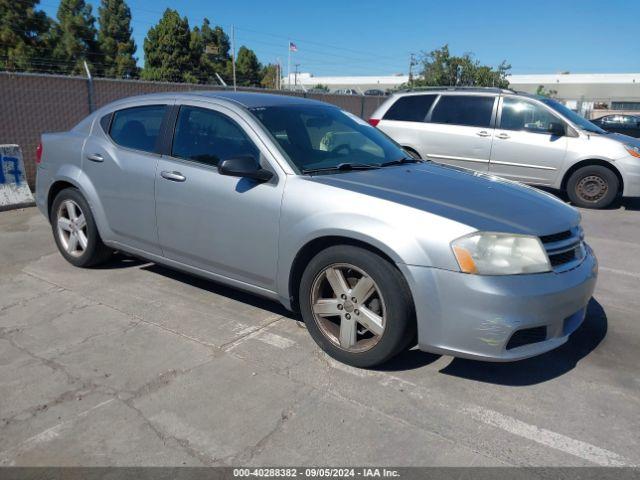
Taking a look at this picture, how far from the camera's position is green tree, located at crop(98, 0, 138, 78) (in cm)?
4203

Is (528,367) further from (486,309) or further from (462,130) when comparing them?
(462,130)

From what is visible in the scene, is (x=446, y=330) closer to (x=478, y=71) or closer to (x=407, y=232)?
(x=407, y=232)

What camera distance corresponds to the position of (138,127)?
452 cm

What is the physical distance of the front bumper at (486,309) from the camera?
9.11ft

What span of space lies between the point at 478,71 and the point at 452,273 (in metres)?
38.0

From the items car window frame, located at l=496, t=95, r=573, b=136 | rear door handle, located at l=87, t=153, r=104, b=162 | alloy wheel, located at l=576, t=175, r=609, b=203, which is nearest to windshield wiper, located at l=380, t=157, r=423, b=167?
rear door handle, located at l=87, t=153, r=104, b=162

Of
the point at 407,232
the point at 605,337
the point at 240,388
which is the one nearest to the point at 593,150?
the point at 605,337

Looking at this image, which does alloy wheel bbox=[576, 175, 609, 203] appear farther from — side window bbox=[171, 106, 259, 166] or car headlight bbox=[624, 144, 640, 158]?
side window bbox=[171, 106, 259, 166]

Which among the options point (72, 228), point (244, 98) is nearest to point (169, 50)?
point (72, 228)

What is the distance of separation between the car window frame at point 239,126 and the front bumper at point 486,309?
1210mm

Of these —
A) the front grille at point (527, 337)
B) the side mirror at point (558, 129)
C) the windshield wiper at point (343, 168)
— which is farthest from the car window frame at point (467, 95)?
the front grille at point (527, 337)

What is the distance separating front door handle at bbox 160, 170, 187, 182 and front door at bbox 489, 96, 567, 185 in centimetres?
636

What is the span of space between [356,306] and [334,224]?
52 cm

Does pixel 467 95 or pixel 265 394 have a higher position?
pixel 467 95
